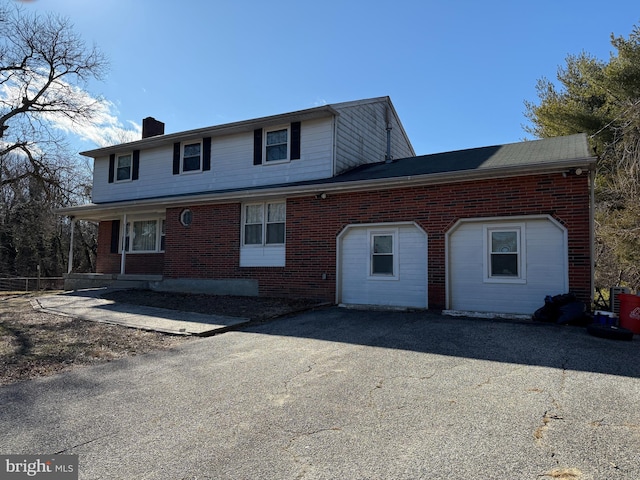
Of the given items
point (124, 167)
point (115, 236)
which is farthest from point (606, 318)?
Result: point (124, 167)

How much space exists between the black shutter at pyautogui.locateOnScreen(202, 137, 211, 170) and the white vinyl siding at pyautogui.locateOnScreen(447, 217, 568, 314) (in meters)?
9.27

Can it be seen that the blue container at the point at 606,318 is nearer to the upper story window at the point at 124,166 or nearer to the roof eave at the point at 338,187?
the roof eave at the point at 338,187

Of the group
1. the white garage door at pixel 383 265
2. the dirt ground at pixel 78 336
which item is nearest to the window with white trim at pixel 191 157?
the dirt ground at pixel 78 336

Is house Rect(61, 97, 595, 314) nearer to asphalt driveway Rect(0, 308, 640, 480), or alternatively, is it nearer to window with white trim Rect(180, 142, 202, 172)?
window with white trim Rect(180, 142, 202, 172)

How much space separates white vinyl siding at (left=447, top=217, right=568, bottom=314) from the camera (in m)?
8.55

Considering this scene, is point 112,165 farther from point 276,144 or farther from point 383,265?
point 383,265

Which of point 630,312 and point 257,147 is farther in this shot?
point 257,147

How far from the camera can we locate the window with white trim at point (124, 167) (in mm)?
17344

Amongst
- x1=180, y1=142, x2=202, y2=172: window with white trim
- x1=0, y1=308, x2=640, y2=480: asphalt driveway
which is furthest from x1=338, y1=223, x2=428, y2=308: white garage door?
x1=180, y1=142, x2=202, y2=172: window with white trim

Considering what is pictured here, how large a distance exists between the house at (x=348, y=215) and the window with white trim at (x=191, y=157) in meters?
0.06

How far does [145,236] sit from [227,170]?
4794mm

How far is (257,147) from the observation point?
14.2 m

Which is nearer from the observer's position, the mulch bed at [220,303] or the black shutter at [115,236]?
the mulch bed at [220,303]

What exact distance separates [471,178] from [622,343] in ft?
14.3
